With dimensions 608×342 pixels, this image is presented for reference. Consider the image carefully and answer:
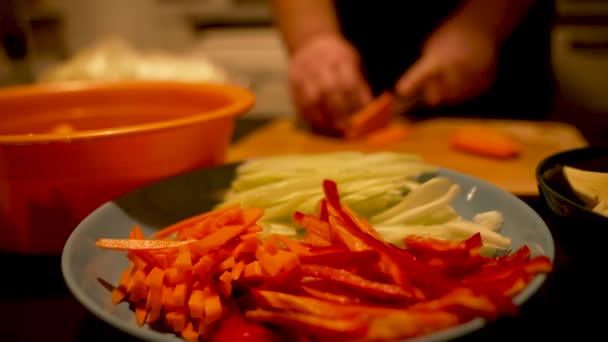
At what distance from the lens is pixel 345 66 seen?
1.45 m

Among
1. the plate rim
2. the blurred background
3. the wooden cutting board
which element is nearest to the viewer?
the plate rim

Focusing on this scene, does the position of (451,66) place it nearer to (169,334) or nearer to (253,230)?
(253,230)

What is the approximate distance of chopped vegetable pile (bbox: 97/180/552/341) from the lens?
452 mm

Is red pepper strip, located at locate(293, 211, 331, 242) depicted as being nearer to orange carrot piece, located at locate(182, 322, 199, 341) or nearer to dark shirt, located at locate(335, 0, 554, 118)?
orange carrot piece, located at locate(182, 322, 199, 341)

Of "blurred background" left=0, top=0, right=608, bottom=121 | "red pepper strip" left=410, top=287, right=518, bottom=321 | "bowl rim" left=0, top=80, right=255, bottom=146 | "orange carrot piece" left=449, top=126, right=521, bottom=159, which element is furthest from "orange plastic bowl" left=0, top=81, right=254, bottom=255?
"blurred background" left=0, top=0, right=608, bottom=121

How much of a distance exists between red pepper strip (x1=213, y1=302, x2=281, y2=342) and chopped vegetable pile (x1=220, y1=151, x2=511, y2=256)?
0.15m

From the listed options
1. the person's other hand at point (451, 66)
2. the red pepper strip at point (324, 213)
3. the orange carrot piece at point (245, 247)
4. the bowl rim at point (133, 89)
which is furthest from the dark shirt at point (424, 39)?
the orange carrot piece at point (245, 247)

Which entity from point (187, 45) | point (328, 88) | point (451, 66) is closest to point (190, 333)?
point (328, 88)

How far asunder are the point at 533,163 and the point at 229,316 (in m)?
0.84

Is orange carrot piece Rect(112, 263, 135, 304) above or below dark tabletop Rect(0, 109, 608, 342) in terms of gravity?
above

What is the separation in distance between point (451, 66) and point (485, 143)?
0.36 m

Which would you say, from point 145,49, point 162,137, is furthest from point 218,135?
point 145,49

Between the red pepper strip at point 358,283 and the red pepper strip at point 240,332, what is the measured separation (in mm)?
68

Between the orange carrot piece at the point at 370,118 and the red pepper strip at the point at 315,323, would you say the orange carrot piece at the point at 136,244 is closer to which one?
the red pepper strip at the point at 315,323
